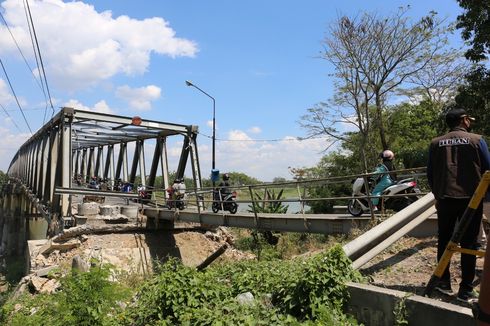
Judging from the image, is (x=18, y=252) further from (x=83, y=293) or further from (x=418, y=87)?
(x=83, y=293)

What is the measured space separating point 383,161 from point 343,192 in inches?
885

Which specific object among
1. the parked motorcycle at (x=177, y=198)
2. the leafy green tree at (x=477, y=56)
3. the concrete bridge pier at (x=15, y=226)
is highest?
the leafy green tree at (x=477, y=56)

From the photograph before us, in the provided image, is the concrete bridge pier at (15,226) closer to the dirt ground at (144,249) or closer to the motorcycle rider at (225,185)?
the dirt ground at (144,249)

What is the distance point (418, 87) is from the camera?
95.6 feet

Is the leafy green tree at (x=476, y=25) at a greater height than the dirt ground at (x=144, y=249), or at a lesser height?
greater

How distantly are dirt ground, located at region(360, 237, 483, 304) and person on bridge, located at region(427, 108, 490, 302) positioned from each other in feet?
0.84

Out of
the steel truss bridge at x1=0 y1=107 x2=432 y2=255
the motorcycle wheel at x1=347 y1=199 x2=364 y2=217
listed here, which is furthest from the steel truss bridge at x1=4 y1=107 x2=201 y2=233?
the motorcycle wheel at x1=347 y1=199 x2=364 y2=217

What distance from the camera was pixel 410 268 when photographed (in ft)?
16.8

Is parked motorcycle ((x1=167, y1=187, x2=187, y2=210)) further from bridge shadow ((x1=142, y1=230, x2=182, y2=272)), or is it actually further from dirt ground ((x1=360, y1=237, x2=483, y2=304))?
dirt ground ((x1=360, y1=237, x2=483, y2=304))

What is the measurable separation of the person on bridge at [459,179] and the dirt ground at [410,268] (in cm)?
26

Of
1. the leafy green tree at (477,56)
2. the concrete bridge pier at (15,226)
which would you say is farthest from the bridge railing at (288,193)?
the concrete bridge pier at (15,226)

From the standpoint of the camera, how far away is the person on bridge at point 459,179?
376cm

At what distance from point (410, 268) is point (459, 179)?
165 centimetres

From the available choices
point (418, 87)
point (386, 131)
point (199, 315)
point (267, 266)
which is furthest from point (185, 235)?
point (386, 131)
